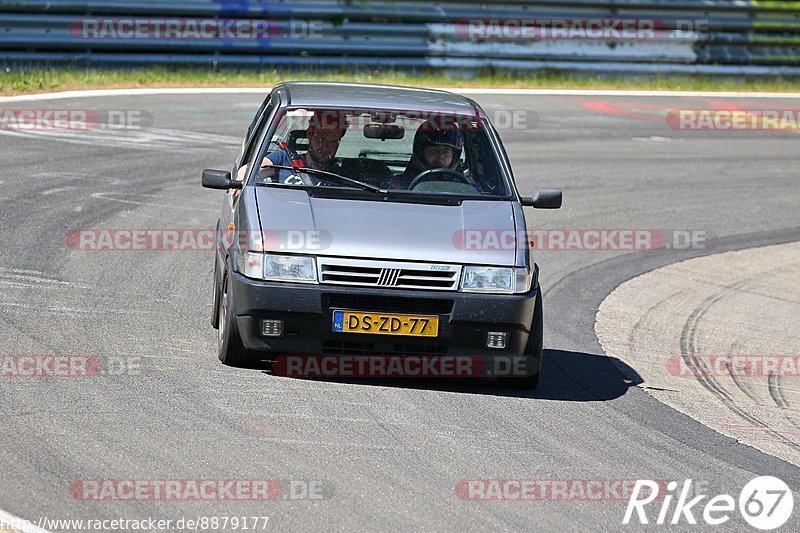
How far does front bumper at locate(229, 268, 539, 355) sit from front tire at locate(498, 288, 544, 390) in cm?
16

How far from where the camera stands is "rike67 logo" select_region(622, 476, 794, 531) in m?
5.90

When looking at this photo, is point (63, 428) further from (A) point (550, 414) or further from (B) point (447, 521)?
(A) point (550, 414)

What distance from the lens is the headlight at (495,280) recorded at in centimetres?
765

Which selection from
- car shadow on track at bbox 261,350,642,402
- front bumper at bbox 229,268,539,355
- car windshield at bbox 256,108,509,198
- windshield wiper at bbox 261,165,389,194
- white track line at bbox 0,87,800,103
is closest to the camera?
front bumper at bbox 229,268,539,355

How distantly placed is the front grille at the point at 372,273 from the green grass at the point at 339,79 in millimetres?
13485

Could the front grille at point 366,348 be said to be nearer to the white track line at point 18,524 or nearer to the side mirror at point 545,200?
the side mirror at point 545,200

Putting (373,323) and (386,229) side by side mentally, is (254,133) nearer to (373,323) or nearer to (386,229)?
(386,229)

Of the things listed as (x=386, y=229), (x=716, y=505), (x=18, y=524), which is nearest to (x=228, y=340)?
(x=386, y=229)

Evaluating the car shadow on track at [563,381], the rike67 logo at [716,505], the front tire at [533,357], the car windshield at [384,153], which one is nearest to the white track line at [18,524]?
the rike67 logo at [716,505]

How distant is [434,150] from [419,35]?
1531cm

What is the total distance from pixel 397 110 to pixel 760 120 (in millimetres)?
15139

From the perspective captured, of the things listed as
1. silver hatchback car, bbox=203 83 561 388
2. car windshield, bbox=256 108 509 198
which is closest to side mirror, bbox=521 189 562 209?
silver hatchback car, bbox=203 83 561 388

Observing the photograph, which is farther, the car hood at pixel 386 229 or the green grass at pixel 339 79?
the green grass at pixel 339 79

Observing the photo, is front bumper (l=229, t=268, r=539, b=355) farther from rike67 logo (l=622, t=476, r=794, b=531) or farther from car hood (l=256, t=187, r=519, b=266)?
rike67 logo (l=622, t=476, r=794, b=531)
